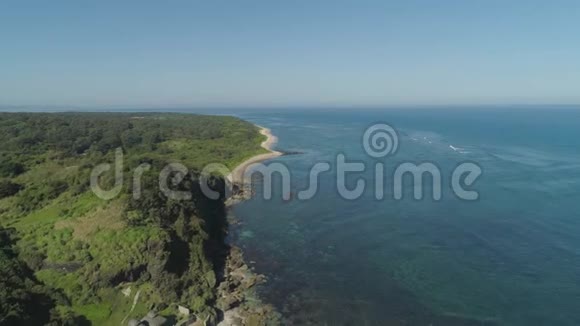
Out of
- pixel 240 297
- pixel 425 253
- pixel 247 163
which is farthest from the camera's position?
pixel 247 163

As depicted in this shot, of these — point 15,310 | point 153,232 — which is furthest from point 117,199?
point 15,310

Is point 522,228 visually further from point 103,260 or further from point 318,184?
point 103,260

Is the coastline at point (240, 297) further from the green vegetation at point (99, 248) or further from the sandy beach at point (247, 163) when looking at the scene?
the sandy beach at point (247, 163)

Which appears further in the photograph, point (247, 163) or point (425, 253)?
point (247, 163)

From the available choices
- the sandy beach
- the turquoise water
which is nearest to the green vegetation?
the turquoise water

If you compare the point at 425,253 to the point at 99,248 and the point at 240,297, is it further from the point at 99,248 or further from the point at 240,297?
the point at 99,248

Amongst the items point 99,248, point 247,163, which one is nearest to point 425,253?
point 99,248

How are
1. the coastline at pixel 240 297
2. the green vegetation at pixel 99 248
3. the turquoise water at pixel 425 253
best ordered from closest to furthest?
the green vegetation at pixel 99 248 → the coastline at pixel 240 297 → the turquoise water at pixel 425 253

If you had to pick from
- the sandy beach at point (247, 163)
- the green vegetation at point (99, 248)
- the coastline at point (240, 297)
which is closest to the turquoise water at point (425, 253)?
the coastline at point (240, 297)
